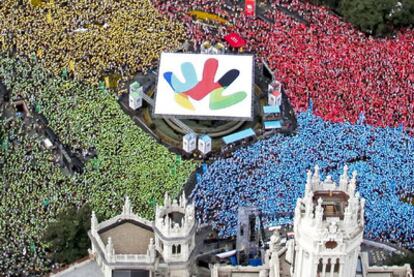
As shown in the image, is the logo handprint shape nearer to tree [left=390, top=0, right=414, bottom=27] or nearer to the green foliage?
the green foliage

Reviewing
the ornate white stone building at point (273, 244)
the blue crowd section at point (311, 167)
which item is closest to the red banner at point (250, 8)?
the blue crowd section at point (311, 167)

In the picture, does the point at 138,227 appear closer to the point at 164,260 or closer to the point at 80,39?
the point at 164,260

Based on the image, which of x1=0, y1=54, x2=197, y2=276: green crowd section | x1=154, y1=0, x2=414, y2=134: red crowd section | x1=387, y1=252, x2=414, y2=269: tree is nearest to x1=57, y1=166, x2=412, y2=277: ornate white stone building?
x1=387, y1=252, x2=414, y2=269: tree

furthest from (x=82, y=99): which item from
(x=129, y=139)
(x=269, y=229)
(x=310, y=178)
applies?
(x=310, y=178)

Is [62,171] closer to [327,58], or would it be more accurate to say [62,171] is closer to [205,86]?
[205,86]

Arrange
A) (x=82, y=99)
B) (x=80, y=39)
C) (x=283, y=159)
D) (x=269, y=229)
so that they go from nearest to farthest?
1. (x=269, y=229)
2. (x=283, y=159)
3. (x=82, y=99)
4. (x=80, y=39)

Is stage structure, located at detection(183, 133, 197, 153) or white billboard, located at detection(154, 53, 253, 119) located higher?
white billboard, located at detection(154, 53, 253, 119)

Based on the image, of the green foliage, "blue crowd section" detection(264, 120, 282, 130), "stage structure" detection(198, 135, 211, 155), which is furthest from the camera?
the green foliage

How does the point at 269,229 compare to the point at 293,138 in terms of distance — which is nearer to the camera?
the point at 269,229
